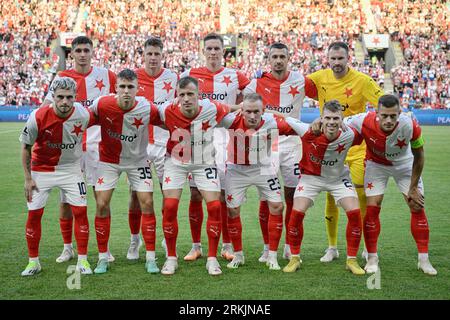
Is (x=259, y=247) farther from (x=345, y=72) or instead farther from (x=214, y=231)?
(x=345, y=72)

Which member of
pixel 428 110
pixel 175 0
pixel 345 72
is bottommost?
pixel 428 110

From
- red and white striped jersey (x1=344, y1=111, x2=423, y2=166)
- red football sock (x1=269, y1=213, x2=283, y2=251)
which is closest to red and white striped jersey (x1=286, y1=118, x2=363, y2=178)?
red and white striped jersey (x1=344, y1=111, x2=423, y2=166)

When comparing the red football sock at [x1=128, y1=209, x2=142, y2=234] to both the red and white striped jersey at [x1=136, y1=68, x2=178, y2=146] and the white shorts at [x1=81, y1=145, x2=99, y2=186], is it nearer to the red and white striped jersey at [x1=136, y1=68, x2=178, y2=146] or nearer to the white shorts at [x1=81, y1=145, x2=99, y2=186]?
the white shorts at [x1=81, y1=145, x2=99, y2=186]

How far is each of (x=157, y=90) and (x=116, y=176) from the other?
4.48 feet

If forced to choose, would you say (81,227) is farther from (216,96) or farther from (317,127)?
(317,127)

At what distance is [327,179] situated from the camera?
6.54 meters

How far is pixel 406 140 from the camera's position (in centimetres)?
636

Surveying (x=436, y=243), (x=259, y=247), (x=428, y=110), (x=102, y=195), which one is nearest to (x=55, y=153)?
(x=102, y=195)

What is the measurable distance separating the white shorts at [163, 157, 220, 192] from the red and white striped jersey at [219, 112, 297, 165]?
1.37 feet

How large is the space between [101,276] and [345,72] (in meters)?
3.54

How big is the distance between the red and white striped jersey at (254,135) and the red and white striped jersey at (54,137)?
4.94 feet

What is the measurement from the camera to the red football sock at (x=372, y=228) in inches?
255

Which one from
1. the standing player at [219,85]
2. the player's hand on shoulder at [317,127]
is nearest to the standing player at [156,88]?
the standing player at [219,85]

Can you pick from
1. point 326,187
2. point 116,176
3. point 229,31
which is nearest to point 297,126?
point 326,187
